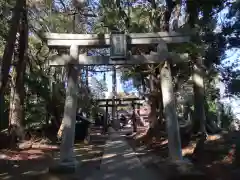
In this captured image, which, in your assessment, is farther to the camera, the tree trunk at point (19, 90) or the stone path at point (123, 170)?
the tree trunk at point (19, 90)

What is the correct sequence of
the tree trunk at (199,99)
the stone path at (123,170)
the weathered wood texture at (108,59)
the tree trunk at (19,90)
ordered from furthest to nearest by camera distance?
1. the tree trunk at (19,90)
2. the tree trunk at (199,99)
3. the weathered wood texture at (108,59)
4. the stone path at (123,170)

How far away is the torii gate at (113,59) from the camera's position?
8.25 metres

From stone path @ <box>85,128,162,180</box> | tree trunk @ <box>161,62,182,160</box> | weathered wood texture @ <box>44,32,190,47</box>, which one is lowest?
stone path @ <box>85,128,162,180</box>

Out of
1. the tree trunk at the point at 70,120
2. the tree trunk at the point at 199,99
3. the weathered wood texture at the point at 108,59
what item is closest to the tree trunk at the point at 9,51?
the weathered wood texture at the point at 108,59

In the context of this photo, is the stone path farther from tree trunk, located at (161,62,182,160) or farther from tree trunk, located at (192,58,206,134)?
tree trunk, located at (192,58,206,134)

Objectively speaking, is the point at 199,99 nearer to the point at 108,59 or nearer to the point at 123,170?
the point at 108,59

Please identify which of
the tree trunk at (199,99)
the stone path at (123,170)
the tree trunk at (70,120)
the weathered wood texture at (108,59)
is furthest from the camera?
the tree trunk at (199,99)

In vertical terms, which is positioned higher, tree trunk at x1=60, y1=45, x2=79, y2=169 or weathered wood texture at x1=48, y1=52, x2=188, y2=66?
weathered wood texture at x1=48, y1=52, x2=188, y2=66

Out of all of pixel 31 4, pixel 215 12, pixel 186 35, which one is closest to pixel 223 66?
pixel 215 12

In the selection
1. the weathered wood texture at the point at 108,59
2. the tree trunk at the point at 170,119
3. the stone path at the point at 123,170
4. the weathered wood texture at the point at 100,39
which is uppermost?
the weathered wood texture at the point at 100,39

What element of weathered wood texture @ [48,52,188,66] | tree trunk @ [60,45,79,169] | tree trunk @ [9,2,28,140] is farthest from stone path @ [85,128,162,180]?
tree trunk @ [9,2,28,140]

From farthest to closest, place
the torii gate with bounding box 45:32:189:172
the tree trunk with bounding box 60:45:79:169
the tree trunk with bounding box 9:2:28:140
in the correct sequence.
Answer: the tree trunk with bounding box 9:2:28:140 < the torii gate with bounding box 45:32:189:172 < the tree trunk with bounding box 60:45:79:169

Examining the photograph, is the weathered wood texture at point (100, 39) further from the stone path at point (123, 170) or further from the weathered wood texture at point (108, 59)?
the stone path at point (123, 170)

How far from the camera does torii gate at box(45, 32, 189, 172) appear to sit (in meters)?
8.25
